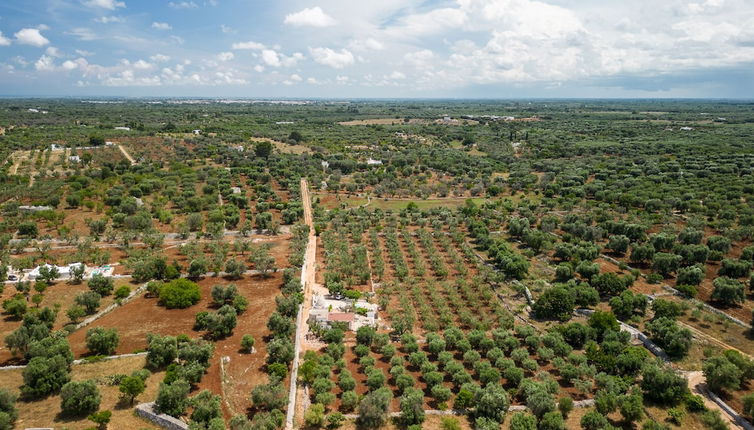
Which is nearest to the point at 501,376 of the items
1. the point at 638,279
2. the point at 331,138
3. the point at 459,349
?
the point at 459,349

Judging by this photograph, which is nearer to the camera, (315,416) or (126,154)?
(315,416)

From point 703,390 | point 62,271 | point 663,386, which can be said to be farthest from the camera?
point 62,271

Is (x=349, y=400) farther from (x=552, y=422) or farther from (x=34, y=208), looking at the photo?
(x=34, y=208)

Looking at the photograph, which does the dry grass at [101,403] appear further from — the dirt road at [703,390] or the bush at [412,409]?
the dirt road at [703,390]

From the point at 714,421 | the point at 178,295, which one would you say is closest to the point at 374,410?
the point at 714,421

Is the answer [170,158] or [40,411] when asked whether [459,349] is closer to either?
[40,411]

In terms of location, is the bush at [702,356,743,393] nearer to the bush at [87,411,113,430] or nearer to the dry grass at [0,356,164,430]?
the dry grass at [0,356,164,430]
